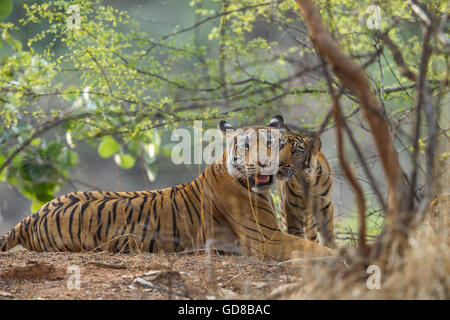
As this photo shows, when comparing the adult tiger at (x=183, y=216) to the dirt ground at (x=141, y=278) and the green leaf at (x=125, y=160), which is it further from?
the green leaf at (x=125, y=160)

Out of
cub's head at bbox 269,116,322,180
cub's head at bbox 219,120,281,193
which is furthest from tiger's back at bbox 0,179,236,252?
cub's head at bbox 269,116,322,180

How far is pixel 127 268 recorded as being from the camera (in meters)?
2.48

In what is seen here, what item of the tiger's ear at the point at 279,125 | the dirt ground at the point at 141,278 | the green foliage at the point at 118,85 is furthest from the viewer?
the green foliage at the point at 118,85

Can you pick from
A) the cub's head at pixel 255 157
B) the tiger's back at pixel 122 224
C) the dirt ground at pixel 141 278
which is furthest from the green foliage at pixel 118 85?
the dirt ground at pixel 141 278

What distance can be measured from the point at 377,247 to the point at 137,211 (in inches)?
79.0

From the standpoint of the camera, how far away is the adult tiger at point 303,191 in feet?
11.0

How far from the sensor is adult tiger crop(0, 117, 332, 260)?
317 centimetres

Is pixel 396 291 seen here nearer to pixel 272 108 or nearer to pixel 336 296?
pixel 336 296

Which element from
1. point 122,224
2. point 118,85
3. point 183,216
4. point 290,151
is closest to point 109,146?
point 118,85

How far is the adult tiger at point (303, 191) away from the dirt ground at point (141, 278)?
0.90 m

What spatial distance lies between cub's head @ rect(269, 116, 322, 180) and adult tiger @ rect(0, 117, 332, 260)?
0.26ft

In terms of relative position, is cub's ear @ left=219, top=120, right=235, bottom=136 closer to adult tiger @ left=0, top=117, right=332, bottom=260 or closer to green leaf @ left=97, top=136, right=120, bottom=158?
adult tiger @ left=0, top=117, right=332, bottom=260

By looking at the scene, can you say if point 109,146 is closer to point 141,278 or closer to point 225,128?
point 225,128
